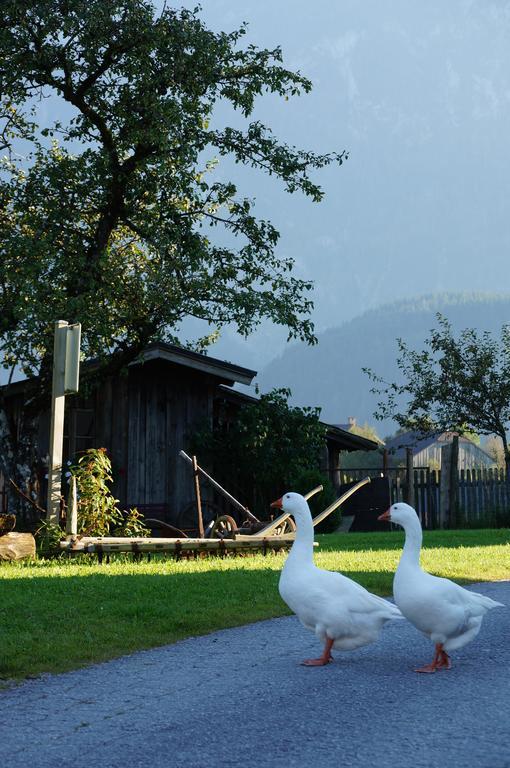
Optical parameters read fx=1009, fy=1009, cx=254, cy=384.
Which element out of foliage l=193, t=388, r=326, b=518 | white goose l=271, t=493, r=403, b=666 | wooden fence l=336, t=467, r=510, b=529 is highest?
foliage l=193, t=388, r=326, b=518

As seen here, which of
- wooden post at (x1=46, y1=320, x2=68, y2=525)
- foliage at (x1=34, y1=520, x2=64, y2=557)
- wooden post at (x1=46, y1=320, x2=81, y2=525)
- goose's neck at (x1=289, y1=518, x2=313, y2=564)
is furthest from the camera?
wooden post at (x1=46, y1=320, x2=68, y2=525)

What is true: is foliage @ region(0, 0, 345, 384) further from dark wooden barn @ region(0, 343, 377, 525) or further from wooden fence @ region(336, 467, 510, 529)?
wooden fence @ region(336, 467, 510, 529)

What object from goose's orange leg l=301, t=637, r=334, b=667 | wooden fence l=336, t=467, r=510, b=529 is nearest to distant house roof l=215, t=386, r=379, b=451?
wooden fence l=336, t=467, r=510, b=529

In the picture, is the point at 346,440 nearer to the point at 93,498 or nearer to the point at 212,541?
the point at 93,498

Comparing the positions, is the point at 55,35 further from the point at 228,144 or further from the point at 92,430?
the point at 92,430

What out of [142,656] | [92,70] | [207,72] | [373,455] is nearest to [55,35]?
[92,70]

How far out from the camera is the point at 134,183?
20719 mm

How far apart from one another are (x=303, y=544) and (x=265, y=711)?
1.78 m

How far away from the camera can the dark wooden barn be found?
24375 millimetres

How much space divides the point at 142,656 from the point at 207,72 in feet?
48.1

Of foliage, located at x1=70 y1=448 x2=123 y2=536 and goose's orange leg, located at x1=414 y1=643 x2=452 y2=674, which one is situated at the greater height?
foliage, located at x1=70 y1=448 x2=123 y2=536

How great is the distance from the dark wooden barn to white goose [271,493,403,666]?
1701 cm

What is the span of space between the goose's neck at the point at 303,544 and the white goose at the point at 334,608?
118 millimetres

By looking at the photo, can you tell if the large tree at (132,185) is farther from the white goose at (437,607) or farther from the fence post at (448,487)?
the white goose at (437,607)
